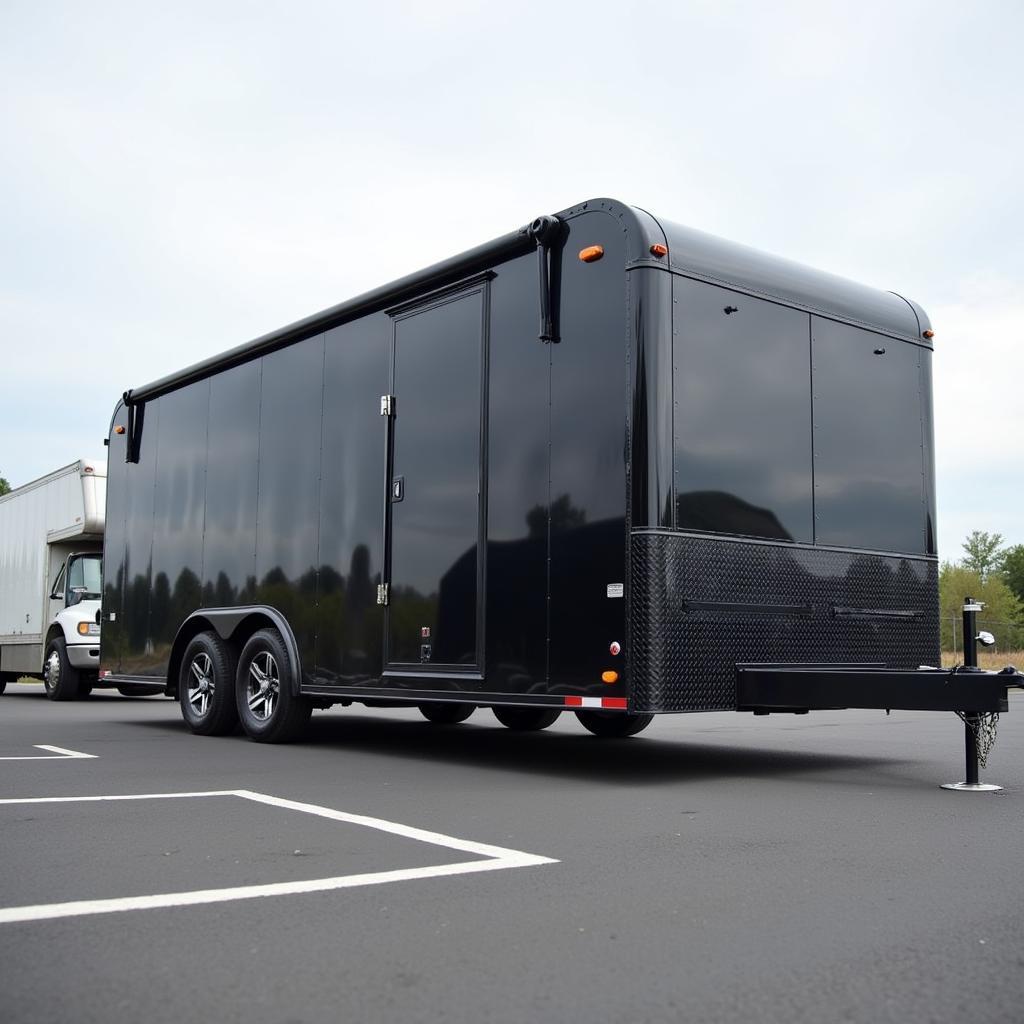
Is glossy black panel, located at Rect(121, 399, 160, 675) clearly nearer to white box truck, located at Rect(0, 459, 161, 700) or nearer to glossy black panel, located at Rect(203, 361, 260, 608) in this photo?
glossy black panel, located at Rect(203, 361, 260, 608)

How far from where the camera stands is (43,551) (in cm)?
1878

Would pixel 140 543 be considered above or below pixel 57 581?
above

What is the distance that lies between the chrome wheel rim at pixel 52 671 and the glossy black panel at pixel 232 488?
7.83 m

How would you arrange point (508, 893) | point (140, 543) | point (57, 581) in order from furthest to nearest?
point (57, 581) → point (140, 543) → point (508, 893)

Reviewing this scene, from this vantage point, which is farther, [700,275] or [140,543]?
[140,543]

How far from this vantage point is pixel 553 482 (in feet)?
25.6

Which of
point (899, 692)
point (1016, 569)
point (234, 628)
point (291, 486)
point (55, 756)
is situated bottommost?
point (55, 756)

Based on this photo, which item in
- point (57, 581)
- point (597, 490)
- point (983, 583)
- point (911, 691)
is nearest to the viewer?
point (911, 691)

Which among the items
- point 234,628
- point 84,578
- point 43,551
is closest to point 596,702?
point 234,628

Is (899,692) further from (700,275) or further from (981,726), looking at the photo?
(700,275)

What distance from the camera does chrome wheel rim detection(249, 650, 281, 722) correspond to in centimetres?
1029

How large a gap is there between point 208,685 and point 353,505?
2785mm

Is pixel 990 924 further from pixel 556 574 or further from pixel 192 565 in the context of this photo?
pixel 192 565

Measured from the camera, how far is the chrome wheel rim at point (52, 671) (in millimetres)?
17922
